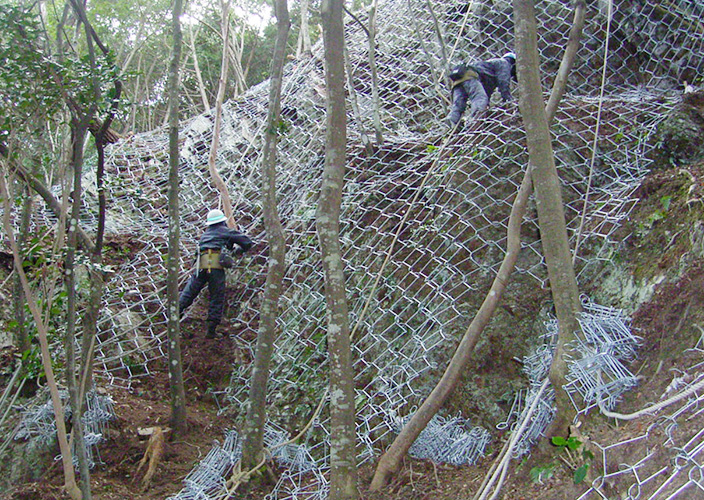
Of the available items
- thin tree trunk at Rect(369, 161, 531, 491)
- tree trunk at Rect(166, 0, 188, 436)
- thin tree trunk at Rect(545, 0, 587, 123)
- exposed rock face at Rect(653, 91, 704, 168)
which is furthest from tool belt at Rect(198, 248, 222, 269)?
exposed rock face at Rect(653, 91, 704, 168)

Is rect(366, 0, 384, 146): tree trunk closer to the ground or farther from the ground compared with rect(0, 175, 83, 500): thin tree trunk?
farther from the ground

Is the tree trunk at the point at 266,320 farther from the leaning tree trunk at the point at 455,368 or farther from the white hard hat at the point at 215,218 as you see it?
the white hard hat at the point at 215,218

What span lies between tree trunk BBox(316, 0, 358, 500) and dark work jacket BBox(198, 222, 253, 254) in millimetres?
2325

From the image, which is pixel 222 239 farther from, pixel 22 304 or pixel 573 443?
pixel 573 443

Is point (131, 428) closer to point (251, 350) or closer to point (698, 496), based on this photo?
point (251, 350)

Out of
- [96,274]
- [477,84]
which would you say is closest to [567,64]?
[477,84]

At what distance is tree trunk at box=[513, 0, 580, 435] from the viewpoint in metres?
2.31

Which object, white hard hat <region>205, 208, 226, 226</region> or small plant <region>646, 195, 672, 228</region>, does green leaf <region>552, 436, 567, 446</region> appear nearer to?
small plant <region>646, 195, 672, 228</region>

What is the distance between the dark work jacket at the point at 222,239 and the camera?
4.68 m

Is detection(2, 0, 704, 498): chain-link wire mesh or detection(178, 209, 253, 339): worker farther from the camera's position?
detection(178, 209, 253, 339): worker

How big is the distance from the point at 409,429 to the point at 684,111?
8.58ft

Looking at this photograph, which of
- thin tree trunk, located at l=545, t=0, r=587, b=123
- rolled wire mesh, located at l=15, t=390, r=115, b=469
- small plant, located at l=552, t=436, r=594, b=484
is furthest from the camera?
rolled wire mesh, located at l=15, t=390, r=115, b=469

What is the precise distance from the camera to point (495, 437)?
9.07 ft

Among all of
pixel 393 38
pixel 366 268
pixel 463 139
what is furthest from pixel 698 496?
pixel 393 38
